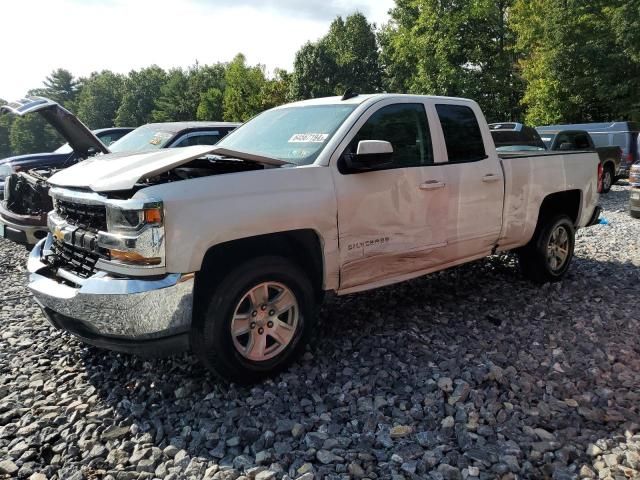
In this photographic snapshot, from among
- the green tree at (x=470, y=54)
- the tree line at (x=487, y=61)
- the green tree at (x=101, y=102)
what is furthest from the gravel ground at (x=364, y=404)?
the green tree at (x=101, y=102)

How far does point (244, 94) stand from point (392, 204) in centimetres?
4360

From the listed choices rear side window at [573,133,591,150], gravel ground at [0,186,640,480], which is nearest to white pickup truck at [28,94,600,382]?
gravel ground at [0,186,640,480]

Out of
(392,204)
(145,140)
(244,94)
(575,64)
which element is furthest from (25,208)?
(244,94)

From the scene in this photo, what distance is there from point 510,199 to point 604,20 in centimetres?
2372

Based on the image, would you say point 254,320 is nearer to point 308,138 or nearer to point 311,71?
point 308,138

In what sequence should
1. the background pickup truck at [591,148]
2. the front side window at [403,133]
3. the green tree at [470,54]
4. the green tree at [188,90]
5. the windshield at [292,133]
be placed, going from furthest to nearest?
the green tree at [188,90]
the green tree at [470,54]
the background pickup truck at [591,148]
the front side window at [403,133]
the windshield at [292,133]

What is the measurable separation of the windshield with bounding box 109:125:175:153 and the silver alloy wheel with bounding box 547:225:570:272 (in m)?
5.36

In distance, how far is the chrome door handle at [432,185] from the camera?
4.04 m

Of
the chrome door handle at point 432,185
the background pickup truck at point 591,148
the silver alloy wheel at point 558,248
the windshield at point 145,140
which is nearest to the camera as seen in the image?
the chrome door handle at point 432,185

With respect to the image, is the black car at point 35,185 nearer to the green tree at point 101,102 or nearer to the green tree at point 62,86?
the green tree at point 101,102

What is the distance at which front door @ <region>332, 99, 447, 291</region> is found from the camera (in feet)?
11.9

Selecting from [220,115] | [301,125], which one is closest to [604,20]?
[301,125]

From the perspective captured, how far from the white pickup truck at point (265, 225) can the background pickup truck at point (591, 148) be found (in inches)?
412

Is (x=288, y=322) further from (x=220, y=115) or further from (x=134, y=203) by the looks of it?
(x=220, y=115)
